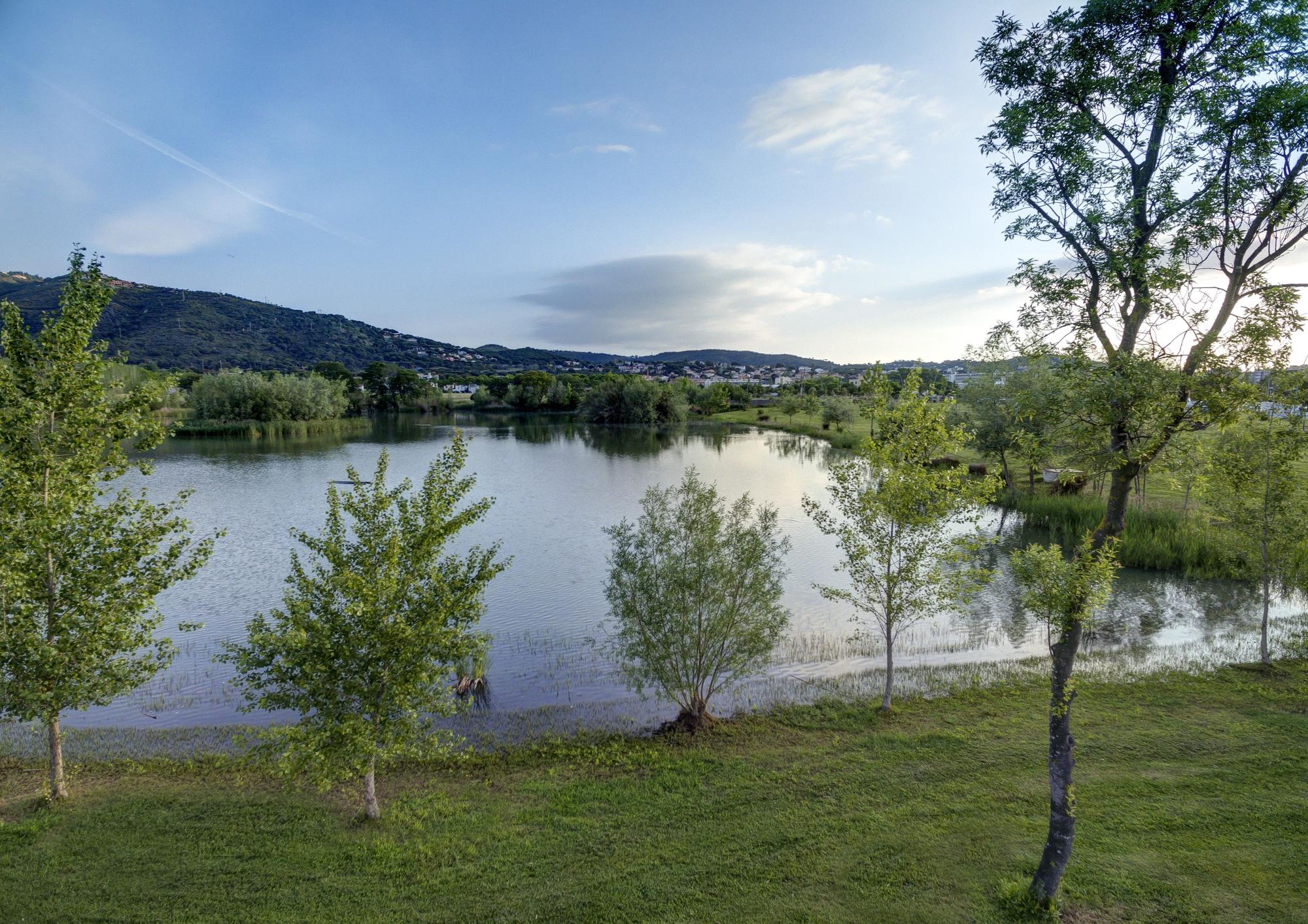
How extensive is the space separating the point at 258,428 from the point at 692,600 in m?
82.8

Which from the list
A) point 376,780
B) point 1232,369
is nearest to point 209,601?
point 376,780

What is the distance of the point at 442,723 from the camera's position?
A: 15.1m

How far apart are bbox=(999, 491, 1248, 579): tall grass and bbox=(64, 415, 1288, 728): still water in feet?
2.79

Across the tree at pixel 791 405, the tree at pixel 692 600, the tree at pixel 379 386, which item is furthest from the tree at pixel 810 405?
the tree at pixel 692 600

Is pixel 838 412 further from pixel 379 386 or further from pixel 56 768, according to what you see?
pixel 379 386

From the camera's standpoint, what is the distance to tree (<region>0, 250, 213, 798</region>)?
978cm

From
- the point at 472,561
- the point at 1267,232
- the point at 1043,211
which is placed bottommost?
the point at 472,561


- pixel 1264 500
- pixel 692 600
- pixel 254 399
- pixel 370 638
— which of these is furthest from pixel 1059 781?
pixel 254 399

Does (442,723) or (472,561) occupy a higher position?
(472,561)

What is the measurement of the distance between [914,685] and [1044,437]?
425 inches

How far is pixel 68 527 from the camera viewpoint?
412 inches

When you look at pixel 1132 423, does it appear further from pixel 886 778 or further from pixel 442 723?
pixel 442 723

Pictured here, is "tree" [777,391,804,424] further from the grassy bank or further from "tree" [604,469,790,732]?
"tree" [604,469,790,732]

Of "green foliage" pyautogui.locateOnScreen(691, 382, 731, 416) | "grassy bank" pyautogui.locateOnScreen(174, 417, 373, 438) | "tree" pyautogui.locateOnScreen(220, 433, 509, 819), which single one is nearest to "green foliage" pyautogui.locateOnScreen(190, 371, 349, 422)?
"grassy bank" pyautogui.locateOnScreen(174, 417, 373, 438)
